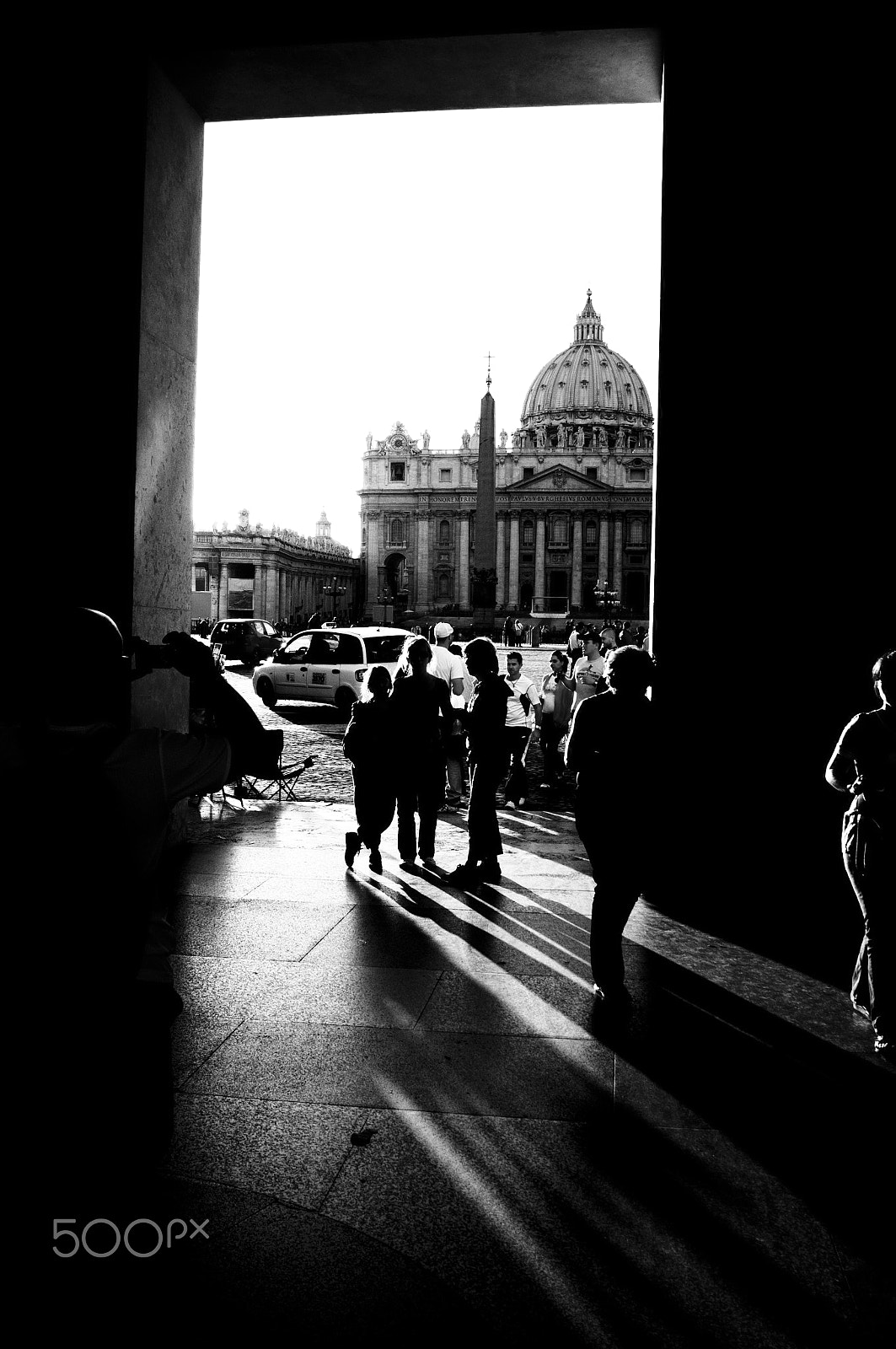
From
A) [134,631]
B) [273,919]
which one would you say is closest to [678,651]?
[273,919]

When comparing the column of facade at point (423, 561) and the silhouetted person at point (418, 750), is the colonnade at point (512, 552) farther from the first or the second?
the silhouetted person at point (418, 750)

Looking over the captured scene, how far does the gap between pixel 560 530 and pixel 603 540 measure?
432cm

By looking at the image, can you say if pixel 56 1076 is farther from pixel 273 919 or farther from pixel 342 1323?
pixel 273 919

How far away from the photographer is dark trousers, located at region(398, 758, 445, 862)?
693 centimetres

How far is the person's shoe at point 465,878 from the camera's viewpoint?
21.0 ft

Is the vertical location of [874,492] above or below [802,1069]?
above

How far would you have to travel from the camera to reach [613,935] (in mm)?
4312

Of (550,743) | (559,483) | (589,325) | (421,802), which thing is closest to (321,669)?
(550,743)

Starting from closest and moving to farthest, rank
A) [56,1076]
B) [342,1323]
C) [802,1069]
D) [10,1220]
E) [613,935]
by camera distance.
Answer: [10,1220]
[56,1076]
[342,1323]
[802,1069]
[613,935]

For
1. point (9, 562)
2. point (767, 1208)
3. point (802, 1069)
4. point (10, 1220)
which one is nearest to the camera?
point (10, 1220)

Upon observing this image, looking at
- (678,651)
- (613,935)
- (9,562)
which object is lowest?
(613,935)

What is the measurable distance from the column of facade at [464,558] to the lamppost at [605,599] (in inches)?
583

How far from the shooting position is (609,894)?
4.38m

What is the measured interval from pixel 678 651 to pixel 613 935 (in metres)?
2.15
